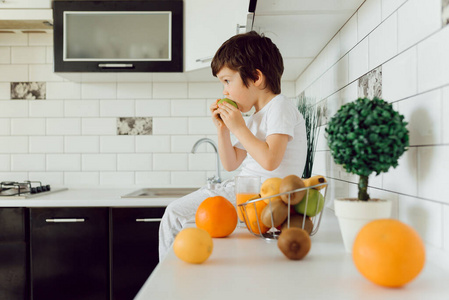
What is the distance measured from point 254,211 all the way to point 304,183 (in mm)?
127

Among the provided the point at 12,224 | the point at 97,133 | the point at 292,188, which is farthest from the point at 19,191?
the point at 292,188

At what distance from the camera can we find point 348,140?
773 mm

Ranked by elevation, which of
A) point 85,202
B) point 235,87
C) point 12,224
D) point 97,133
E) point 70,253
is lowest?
point 70,253

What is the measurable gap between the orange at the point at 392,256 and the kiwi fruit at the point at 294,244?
136 mm

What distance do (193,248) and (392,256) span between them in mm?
314

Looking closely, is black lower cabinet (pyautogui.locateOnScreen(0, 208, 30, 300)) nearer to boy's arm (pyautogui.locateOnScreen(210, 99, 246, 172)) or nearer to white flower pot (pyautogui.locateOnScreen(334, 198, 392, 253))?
boy's arm (pyautogui.locateOnScreen(210, 99, 246, 172))

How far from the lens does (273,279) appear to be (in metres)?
0.63

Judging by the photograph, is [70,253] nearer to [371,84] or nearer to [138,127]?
[138,127]

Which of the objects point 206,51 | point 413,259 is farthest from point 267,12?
point 413,259

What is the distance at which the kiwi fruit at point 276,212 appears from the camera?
86cm

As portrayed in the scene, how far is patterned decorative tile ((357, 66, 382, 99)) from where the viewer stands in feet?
3.54

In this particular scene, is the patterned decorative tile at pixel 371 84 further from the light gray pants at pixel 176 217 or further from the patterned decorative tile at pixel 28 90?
the patterned decorative tile at pixel 28 90

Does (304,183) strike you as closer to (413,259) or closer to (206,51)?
(413,259)

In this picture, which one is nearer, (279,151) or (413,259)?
(413,259)
